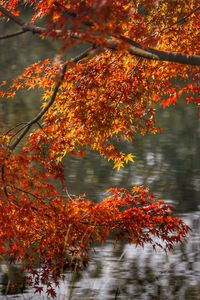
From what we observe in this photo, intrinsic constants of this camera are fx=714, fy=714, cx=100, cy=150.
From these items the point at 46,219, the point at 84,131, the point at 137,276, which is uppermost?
the point at 84,131

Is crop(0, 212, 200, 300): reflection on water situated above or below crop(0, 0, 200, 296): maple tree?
below

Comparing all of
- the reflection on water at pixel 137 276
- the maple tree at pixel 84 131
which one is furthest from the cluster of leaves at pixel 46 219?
the reflection on water at pixel 137 276

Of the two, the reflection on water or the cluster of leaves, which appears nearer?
the cluster of leaves

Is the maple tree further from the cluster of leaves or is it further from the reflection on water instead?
the reflection on water

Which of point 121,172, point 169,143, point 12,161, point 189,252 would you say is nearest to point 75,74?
point 12,161

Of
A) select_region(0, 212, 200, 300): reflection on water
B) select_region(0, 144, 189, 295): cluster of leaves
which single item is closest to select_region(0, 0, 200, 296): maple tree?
select_region(0, 144, 189, 295): cluster of leaves

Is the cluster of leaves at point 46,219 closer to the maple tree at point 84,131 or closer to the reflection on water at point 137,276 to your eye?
the maple tree at point 84,131

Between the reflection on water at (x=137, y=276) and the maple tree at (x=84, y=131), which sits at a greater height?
the maple tree at (x=84, y=131)

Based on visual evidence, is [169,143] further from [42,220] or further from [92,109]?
[42,220]

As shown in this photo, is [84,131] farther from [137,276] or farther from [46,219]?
[137,276]

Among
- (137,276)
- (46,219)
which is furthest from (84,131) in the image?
(137,276)

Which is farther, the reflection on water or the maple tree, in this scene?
the reflection on water

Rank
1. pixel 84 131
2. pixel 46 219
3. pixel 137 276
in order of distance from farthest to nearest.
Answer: pixel 137 276 → pixel 84 131 → pixel 46 219

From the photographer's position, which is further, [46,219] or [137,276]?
[137,276]
